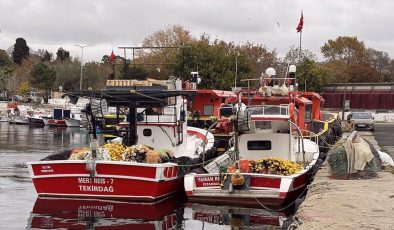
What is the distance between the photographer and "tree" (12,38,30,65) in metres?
144

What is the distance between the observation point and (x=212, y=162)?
826 inches

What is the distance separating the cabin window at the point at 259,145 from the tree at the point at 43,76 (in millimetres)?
77227

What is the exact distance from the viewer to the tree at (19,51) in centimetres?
14412

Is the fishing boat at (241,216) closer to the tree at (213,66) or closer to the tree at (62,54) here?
the tree at (213,66)

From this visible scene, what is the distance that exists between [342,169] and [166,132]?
6290 millimetres

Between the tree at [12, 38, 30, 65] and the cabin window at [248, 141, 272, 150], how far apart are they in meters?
130

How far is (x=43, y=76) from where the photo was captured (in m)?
95.1

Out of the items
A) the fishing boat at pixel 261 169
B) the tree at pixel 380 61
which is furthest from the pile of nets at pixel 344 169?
the tree at pixel 380 61

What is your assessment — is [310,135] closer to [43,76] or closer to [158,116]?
[158,116]

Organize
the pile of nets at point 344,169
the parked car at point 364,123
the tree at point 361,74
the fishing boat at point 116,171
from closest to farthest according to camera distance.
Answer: the fishing boat at point 116,171, the pile of nets at point 344,169, the parked car at point 364,123, the tree at point 361,74

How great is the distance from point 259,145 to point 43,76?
78513 millimetres

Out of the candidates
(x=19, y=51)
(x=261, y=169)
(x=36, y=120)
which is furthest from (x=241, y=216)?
(x=19, y=51)

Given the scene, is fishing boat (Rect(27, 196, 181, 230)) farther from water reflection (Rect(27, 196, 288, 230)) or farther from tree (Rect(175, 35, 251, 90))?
tree (Rect(175, 35, 251, 90))

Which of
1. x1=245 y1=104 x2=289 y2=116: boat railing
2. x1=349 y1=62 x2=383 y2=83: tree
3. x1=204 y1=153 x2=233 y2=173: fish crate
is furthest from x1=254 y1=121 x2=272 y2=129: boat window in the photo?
x1=349 y1=62 x2=383 y2=83: tree
